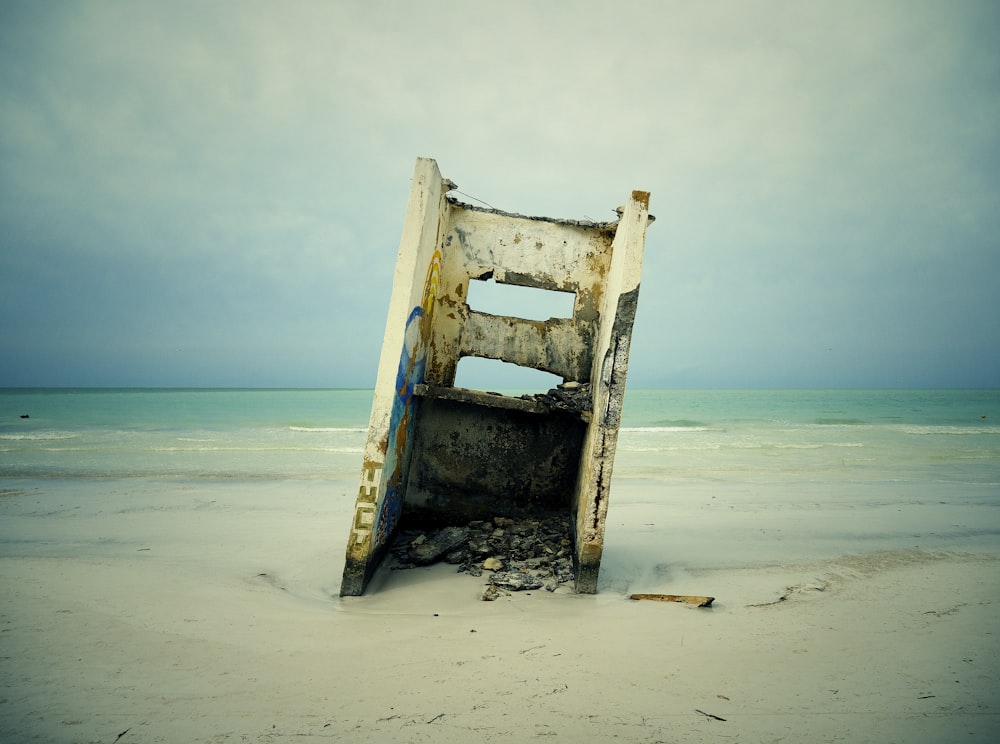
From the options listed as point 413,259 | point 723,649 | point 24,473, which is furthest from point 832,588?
point 24,473

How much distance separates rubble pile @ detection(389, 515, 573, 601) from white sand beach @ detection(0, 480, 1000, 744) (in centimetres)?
16

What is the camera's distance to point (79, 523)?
560cm

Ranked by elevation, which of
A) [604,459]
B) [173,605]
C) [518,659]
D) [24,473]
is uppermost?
[604,459]

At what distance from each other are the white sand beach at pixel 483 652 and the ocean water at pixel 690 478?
779mm

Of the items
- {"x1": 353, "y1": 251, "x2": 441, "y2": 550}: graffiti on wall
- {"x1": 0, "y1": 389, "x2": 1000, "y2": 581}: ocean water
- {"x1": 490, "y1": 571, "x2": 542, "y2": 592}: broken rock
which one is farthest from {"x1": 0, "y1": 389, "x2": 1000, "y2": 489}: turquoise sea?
{"x1": 490, "y1": 571, "x2": 542, "y2": 592}: broken rock

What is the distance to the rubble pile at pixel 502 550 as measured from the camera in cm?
392

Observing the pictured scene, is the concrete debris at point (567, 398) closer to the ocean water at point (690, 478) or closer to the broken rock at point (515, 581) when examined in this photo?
the broken rock at point (515, 581)

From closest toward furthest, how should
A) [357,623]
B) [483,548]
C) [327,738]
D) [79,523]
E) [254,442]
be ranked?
[327,738] → [357,623] → [483,548] → [79,523] → [254,442]

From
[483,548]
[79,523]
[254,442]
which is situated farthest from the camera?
[254,442]

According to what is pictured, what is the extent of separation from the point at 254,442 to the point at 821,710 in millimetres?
14470

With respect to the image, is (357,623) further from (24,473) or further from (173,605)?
(24,473)

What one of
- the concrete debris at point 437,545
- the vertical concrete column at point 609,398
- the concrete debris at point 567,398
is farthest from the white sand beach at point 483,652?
the concrete debris at point 567,398

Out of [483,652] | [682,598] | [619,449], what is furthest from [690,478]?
[483,652]

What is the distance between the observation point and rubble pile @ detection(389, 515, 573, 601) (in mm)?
3916
